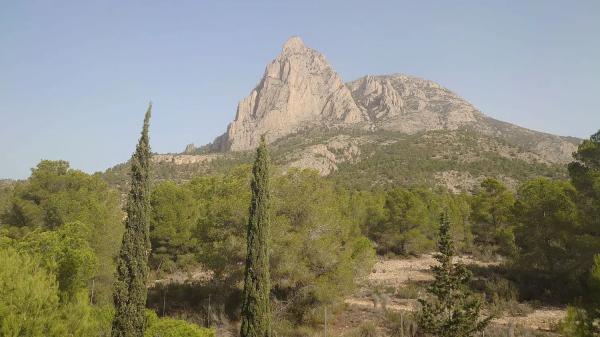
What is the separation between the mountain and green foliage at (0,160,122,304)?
1013cm

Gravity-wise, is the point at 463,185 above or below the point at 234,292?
above

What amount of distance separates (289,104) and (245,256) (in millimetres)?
149895

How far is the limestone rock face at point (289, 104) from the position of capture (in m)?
158

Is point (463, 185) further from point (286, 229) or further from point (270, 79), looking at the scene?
point (270, 79)

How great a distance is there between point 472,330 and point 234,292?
529 inches

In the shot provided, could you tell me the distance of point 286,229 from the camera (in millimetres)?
17938

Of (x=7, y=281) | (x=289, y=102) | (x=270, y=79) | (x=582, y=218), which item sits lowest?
(x=7, y=281)

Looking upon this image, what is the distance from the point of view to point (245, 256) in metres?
17.8

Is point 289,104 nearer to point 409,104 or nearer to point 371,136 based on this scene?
point 409,104

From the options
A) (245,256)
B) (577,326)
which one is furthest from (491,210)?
(577,326)

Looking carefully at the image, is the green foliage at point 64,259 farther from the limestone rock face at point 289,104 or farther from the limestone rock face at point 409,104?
the limestone rock face at point 289,104

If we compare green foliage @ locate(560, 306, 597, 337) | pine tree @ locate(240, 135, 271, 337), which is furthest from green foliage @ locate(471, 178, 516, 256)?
green foliage @ locate(560, 306, 597, 337)

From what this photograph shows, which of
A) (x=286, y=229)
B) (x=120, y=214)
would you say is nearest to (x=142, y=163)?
(x=286, y=229)

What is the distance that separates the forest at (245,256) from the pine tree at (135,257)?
0.04 meters
